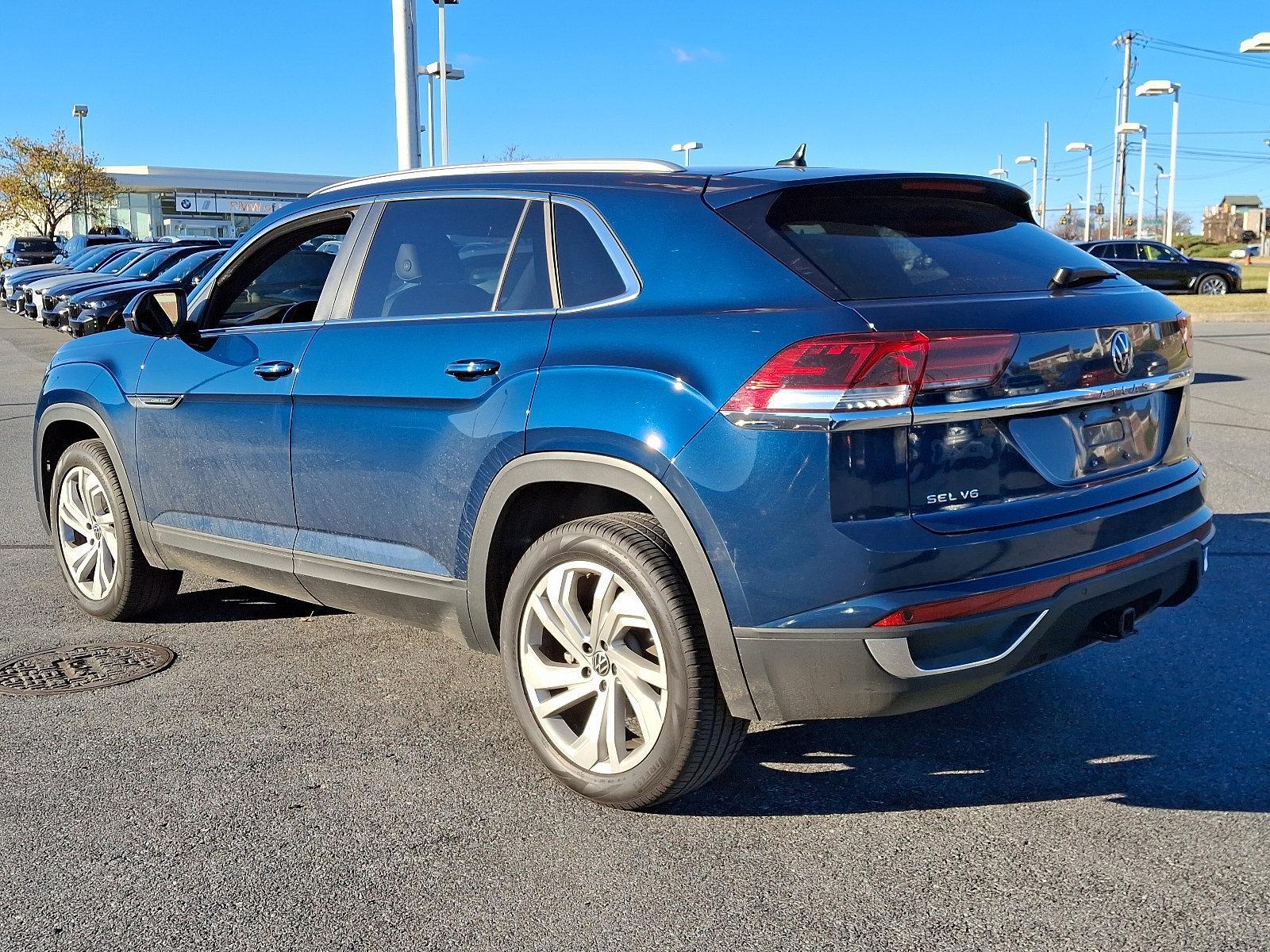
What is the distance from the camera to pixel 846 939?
2943mm

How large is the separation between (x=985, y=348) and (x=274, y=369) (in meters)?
2.56

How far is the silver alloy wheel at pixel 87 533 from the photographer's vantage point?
564cm

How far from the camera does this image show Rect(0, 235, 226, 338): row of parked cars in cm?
1956

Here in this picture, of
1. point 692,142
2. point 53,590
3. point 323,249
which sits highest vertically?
point 692,142

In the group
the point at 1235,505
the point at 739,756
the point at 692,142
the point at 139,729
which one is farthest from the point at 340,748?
the point at 692,142

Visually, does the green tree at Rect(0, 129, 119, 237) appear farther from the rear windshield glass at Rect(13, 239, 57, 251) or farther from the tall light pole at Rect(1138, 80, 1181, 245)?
the tall light pole at Rect(1138, 80, 1181, 245)

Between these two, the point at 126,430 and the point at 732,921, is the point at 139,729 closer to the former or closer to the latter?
the point at 126,430

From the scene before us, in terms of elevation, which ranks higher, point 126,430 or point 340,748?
point 126,430

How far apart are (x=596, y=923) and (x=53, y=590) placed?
4285mm

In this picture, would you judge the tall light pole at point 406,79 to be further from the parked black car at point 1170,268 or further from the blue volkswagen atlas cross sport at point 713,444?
the parked black car at point 1170,268

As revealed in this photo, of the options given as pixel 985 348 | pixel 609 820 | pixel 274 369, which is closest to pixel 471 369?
pixel 274 369

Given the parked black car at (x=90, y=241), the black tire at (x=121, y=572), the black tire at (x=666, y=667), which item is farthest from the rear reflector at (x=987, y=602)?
the parked black car at (x=90, y=241)

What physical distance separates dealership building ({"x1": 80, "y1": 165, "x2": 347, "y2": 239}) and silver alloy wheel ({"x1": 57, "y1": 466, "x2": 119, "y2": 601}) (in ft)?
259

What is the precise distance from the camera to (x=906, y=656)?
3.15 m
